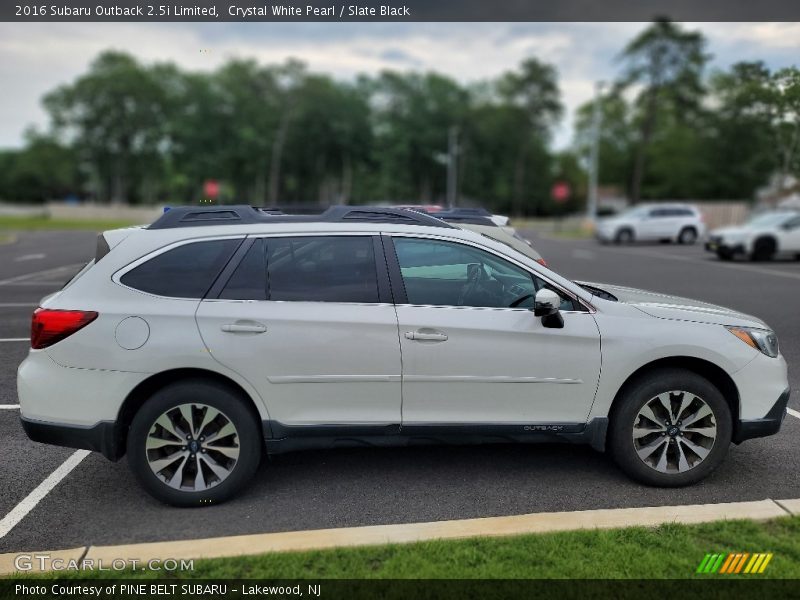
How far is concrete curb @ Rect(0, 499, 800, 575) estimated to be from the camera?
3240 mm

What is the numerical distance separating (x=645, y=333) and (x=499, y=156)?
7987 cm

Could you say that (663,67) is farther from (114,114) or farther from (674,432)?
(114,114)

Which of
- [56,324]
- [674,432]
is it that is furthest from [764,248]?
[56,324]

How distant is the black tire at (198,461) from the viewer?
12.3ft

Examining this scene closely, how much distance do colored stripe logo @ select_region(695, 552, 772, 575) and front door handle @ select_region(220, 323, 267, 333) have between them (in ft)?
8.25

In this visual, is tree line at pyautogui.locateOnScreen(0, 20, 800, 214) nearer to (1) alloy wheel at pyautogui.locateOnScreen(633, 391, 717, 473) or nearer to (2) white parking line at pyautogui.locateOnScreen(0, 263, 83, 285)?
(2) white parking line at pyautogui.locateOnScreen(0, 263, 83, 285)

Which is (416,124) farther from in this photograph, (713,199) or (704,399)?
(704,399)

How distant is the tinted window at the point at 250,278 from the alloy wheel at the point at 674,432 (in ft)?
7.79

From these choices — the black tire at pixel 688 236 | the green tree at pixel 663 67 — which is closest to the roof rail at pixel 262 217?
the black tire at pixel 688 236

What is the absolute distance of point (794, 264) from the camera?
764 inches

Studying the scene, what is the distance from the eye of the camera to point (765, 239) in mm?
19828
